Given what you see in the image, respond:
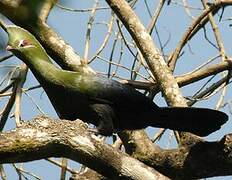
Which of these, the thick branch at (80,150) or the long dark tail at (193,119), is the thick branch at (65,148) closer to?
the thick branch at (80,150)

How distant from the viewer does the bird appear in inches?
93.1

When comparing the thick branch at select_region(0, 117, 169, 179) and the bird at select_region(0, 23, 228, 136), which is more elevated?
the bird at select_region(0, 23, 228, 136)

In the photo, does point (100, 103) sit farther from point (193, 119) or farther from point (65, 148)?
point (65, 148)

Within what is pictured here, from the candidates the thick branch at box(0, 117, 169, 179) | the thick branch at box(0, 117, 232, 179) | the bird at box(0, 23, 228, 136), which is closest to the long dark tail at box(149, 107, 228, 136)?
the bird at box(0, 23, 228, 136)

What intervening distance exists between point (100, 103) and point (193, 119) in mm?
403

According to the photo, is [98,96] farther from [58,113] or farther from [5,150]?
[5,150]

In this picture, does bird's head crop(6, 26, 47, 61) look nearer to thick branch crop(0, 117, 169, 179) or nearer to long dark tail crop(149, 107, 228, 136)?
thick branch crop(0, 117, 169, 179)

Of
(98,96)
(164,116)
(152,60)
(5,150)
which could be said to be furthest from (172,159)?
(5,150)

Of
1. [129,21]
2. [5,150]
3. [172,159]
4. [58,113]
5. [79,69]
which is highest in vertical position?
[129,21]

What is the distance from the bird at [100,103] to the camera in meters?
2.37

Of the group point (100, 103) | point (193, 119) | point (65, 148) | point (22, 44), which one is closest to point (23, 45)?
point (22, 44)

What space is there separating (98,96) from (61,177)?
2.14 feet

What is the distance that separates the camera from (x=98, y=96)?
8.15 ft

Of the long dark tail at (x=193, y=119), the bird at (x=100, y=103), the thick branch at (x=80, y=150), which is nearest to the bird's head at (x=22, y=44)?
the bird at (x=100, y=103)
